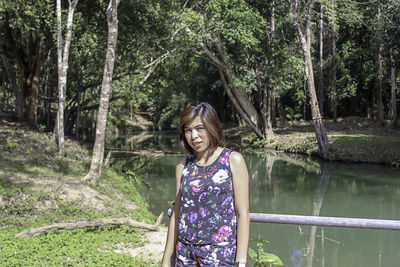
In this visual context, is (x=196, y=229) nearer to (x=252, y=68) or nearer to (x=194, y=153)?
(x=194, y=153)

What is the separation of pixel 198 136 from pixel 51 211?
6.55 m

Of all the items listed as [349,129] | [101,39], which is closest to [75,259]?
[101,39]

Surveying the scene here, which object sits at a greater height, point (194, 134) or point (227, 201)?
point (194, 134)

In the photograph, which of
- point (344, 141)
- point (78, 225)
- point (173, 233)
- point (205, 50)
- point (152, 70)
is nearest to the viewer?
point (173, 233)

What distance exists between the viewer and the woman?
2295 mm

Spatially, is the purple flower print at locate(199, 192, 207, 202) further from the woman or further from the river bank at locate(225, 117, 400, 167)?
the river bank at locate(225, 117, 400, 167)

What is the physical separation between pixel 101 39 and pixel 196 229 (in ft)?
51.1

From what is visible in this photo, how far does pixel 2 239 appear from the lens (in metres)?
6.24

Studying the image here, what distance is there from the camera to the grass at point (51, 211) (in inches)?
225

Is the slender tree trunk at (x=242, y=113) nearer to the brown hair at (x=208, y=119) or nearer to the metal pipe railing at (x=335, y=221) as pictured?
the metal pipe railing at (x=335, y=221)

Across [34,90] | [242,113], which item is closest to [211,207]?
[34,90]

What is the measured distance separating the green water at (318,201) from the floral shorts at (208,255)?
4.90 metres

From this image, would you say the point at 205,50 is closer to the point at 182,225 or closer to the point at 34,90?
the point at 34,90

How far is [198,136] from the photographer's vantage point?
2.45 m
